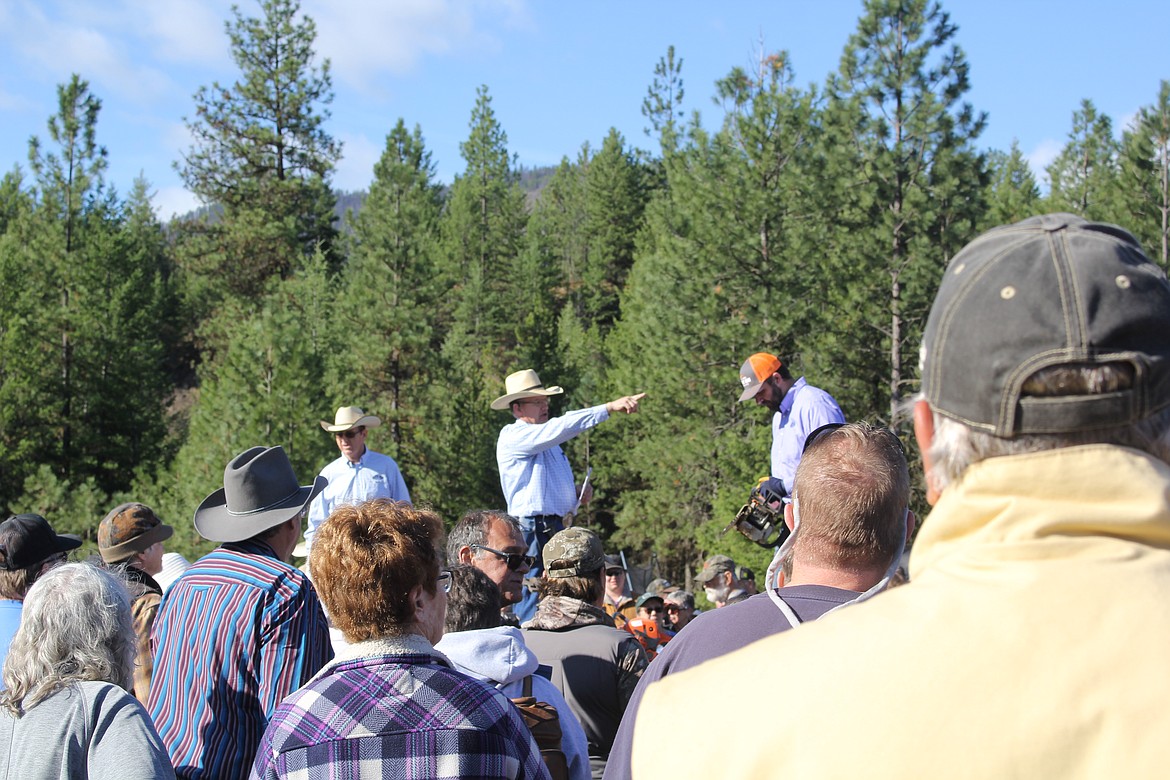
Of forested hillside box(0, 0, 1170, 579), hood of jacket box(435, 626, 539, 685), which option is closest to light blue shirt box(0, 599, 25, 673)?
hood of jacket box(435, 626, 539, 685)

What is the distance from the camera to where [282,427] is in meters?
19.4

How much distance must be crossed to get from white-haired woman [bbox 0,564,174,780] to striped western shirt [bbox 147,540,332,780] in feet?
0.85

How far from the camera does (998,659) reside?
97 centimetres

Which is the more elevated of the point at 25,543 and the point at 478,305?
the point at 478,305

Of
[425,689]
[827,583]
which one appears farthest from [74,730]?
[827,583]

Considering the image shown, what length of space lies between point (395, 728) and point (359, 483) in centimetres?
524

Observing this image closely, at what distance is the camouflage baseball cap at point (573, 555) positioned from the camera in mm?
4203

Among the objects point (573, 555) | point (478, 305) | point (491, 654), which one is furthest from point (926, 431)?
point (478, 305)

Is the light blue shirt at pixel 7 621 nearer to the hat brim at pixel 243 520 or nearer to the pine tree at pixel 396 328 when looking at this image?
the hat brim at pixel 243 520

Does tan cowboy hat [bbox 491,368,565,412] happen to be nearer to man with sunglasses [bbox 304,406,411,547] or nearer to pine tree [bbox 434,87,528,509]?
man with sunglasses [bbox 304,406,411,547]

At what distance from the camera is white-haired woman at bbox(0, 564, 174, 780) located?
2609 mm

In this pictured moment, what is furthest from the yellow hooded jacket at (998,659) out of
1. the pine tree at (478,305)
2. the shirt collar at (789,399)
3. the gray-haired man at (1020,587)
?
the pine tree at (478,305)

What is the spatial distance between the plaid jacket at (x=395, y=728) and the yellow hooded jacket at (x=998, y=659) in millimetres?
1393

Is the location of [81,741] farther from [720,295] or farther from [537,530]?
[720,295]
